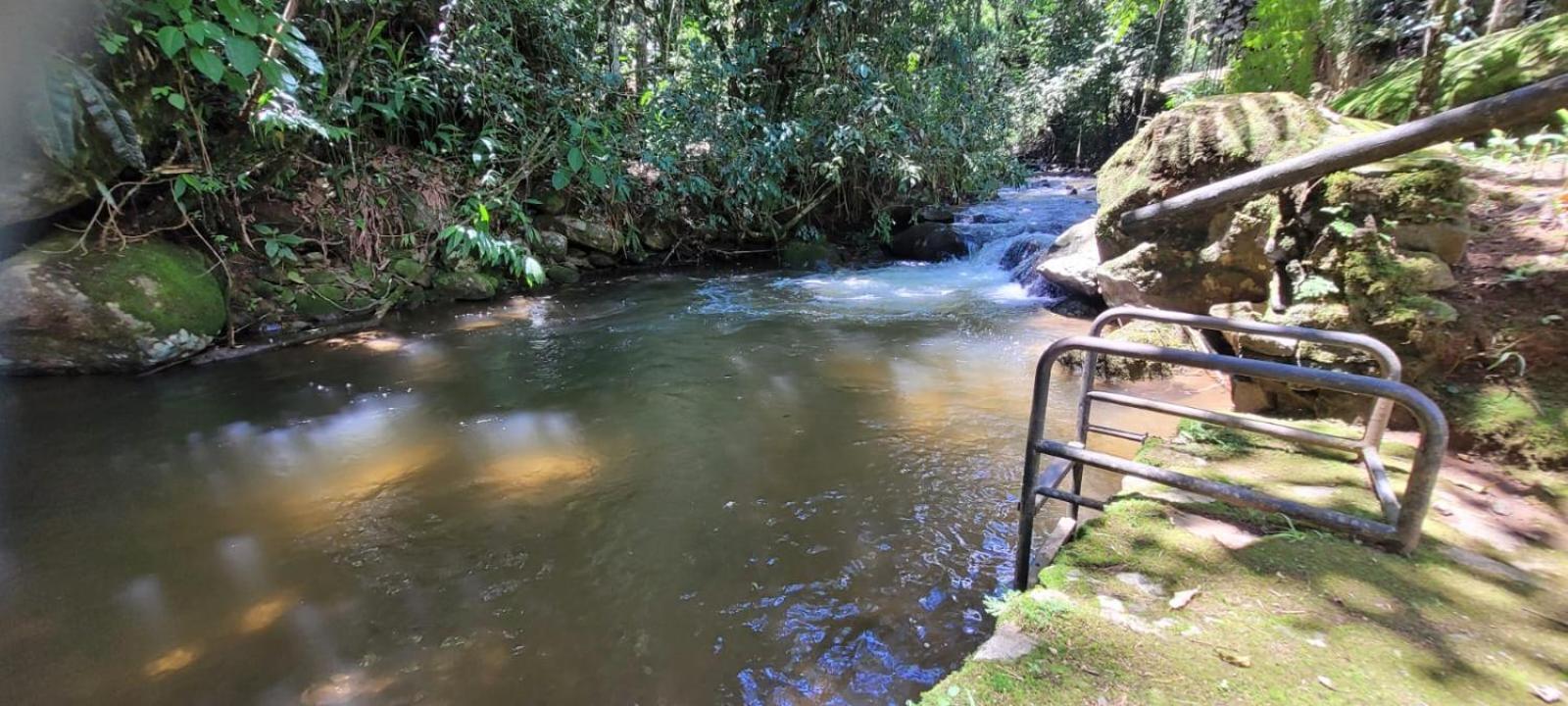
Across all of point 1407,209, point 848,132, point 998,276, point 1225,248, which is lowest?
point 998,276

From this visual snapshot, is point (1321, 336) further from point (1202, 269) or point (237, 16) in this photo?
point (237, 16)

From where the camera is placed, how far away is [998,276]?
34.5 feet

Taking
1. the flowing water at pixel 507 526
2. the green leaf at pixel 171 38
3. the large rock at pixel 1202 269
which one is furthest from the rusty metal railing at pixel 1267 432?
the green leaf at pixel 171 38

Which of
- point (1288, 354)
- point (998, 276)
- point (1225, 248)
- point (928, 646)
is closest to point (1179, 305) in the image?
point (1225, 248)

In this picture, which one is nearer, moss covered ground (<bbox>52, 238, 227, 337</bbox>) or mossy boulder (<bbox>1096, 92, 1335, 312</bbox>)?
mossy boulder (<bbox>1096, 92, 1335, 312</bbox>)

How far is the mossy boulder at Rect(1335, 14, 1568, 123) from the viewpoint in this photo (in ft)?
18.3

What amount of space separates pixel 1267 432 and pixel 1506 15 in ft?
29.2

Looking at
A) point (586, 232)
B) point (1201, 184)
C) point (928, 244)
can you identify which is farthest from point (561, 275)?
point (1201, 184)

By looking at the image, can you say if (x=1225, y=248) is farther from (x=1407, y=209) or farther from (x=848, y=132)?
(x=848, y=132)

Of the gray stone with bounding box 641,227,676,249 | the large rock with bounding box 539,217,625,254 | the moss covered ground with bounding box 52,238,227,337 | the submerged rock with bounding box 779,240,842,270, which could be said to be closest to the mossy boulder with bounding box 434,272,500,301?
the large rock with bounding box 539,217,625,254

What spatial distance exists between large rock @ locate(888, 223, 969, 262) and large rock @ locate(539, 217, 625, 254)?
5023 millimetres

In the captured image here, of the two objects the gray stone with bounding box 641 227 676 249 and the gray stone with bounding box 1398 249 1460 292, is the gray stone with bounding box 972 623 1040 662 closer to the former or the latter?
the gray stone with bounding box 1398 249 1460 292

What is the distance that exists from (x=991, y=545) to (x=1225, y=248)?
10.3ft

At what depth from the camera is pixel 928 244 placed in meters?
12.2
